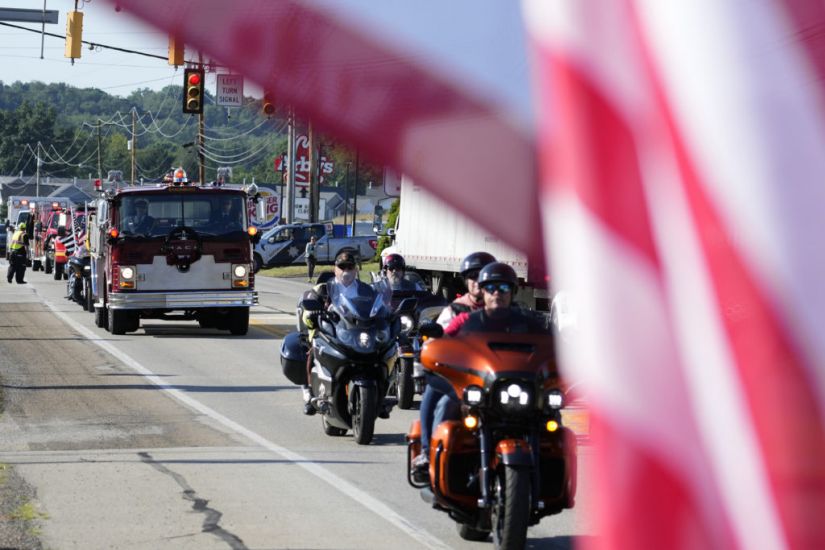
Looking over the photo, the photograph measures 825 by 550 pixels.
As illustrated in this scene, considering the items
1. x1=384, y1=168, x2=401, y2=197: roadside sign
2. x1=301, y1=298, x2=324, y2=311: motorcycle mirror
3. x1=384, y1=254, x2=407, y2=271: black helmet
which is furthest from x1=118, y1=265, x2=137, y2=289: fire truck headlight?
x1=384, y1=168, x2=401, y2=197: roadside sign

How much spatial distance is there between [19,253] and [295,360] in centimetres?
3094

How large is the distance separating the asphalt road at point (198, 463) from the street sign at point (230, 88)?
1.57 ft

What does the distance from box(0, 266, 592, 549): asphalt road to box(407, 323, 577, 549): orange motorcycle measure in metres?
0.29

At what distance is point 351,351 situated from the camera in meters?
12.6

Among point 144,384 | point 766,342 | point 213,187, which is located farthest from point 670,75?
point 213,187

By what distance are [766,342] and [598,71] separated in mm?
268

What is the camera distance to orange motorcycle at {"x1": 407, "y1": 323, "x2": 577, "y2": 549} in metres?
8.14

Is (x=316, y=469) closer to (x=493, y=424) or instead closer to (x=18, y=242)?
(x=493, y=424)

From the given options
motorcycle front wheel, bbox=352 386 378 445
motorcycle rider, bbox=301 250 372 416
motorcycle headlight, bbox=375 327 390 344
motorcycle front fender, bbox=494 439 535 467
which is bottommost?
motorcycle front wheel, bbox=352 386 378 445

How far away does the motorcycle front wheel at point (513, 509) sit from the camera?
764 centimetres

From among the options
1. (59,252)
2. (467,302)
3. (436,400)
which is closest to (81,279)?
(59,252)

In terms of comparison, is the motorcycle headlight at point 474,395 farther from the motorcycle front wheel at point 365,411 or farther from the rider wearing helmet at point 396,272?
the rider wearing helmet at point 396,272

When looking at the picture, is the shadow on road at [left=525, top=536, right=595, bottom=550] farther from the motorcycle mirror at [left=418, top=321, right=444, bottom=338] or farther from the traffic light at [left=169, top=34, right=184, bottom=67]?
the traffic light at [left=169, top=34, right=184, bottom=67]

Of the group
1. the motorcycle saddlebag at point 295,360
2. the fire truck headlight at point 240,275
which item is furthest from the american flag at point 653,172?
the fire truck headlight at point 240,275
